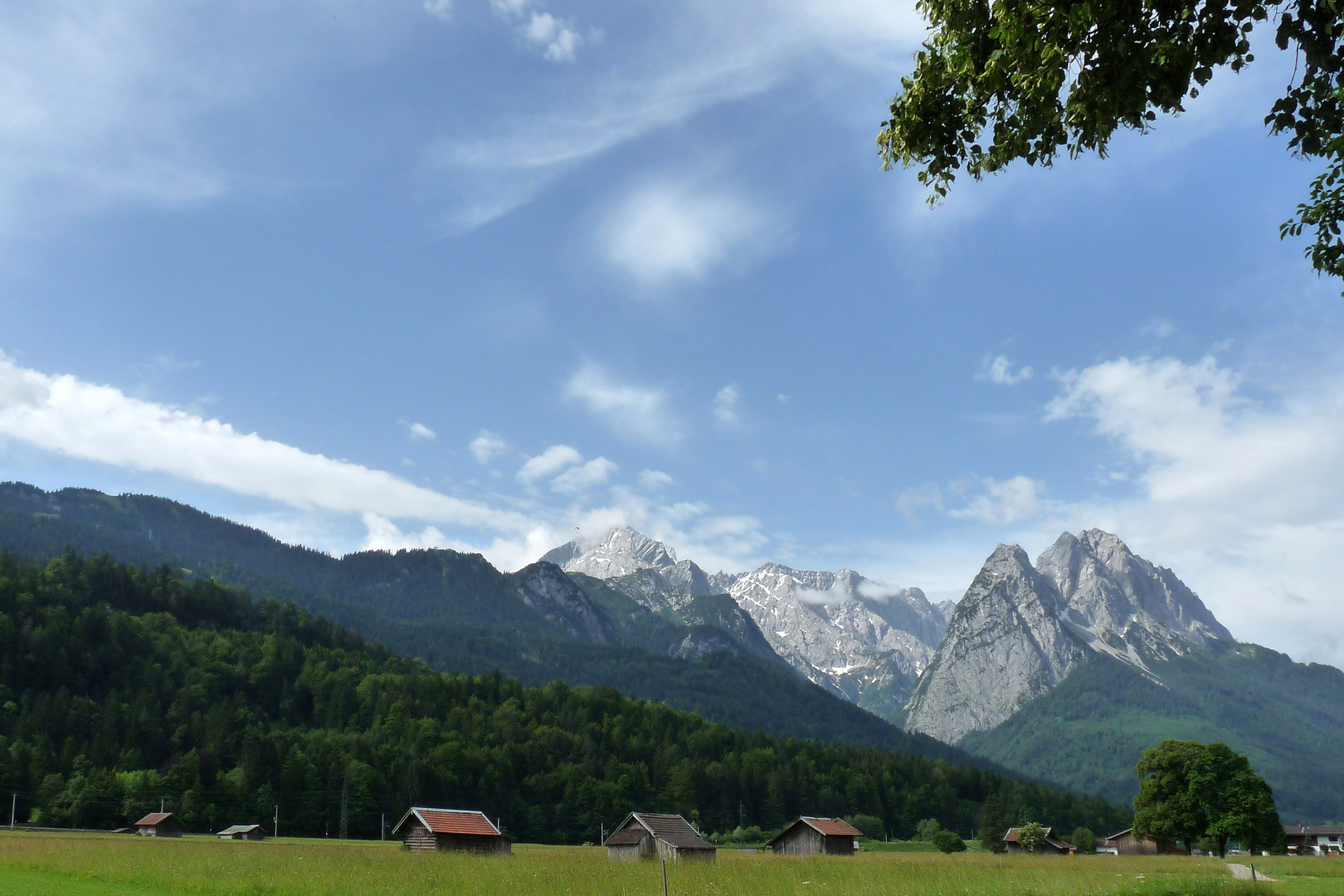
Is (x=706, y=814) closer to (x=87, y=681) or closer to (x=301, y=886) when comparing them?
(x=87, y=681)

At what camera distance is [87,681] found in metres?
128

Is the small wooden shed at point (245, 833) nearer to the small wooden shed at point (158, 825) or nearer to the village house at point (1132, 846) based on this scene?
the small wooden shed at point (158, 825)

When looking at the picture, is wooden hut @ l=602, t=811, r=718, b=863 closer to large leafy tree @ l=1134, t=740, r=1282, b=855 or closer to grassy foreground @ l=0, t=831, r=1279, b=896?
grassy foreground @ l=0, t=831, r=1279, b=896

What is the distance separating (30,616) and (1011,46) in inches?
6484

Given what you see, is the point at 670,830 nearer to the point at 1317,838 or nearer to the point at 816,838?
the point at 816,838

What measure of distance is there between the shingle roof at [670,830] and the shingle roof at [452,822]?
29.6 feet

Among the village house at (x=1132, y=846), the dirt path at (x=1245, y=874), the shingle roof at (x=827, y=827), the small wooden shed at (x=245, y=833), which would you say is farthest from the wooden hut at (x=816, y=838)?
the small wooden shed at (x=245, y=833)

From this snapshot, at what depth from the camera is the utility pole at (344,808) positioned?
9468 centimetres

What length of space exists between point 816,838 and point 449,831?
3274 centimetres

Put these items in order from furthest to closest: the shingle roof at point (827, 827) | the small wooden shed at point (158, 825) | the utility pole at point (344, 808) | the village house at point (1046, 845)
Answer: the utility pole at point (344, 808) → the village house at point (1046, 845) → the small wooden shed at point (158, 825) → the shingle roof at point (827, 827)

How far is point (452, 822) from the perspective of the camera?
51375mm

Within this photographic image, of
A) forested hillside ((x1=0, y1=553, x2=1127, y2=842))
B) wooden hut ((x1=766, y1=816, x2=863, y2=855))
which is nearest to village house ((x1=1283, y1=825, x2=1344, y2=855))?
forested hillside ((x1=0, y1=553, x2=1127, y2=842))

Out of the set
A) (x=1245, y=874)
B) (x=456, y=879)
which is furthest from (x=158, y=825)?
(x=1245, y=874)

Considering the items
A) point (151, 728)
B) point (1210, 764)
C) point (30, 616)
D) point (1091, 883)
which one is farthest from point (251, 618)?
point (1091, 883)
